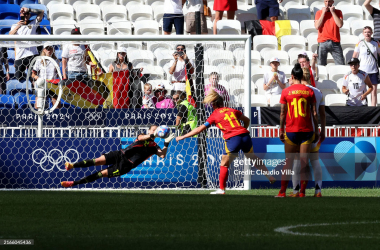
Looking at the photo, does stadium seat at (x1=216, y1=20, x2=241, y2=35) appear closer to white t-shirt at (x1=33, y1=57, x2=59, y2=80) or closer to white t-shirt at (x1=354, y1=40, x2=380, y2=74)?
white t-shirt at (x1=354, y1=40, x2=380, y2=74)

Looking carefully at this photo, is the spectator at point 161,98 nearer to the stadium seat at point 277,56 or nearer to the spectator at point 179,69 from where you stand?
the spectator at point 179,69

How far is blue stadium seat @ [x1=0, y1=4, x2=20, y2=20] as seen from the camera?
16609 mm

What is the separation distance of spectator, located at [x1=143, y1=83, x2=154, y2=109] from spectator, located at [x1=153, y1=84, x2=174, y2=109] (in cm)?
8

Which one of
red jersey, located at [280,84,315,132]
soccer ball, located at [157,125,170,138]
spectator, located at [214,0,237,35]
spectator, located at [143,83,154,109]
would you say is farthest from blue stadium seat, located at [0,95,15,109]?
red jersey, located at [280,84,315,132]

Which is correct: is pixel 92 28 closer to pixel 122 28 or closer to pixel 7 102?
pixel 122 28

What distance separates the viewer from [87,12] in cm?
1719

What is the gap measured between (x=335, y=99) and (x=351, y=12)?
4.90 meters

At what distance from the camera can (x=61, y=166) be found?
1109 centimetres

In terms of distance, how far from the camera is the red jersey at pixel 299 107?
8430 mm

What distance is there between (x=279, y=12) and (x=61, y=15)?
5643 millimetres

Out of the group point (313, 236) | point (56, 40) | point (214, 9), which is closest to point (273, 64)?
point (214, 9)

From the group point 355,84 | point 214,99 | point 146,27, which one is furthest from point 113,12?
point 214,99

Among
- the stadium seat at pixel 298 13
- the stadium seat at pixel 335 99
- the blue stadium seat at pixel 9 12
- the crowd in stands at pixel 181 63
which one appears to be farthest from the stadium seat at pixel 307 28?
the blue stadium seat at pixel 9 12

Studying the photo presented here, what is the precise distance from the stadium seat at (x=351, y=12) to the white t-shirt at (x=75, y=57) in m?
8.81
